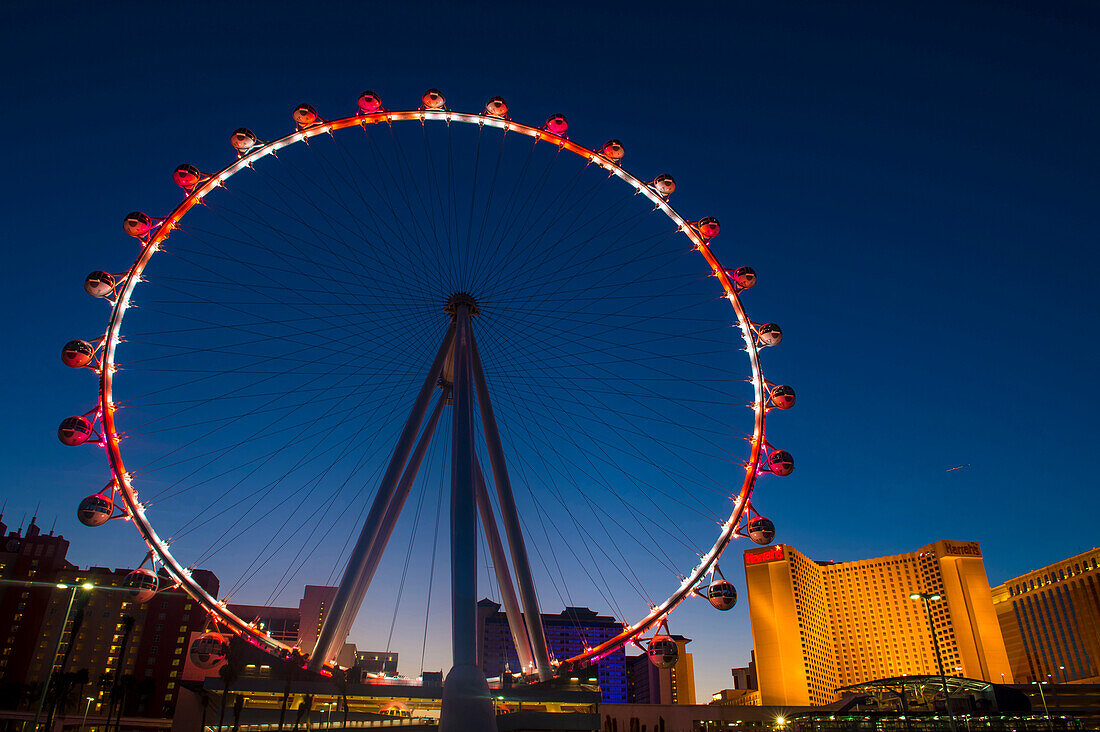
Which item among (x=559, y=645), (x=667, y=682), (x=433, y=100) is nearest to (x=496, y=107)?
(x=433, y=100)

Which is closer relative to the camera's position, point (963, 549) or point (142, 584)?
point (142, 584)

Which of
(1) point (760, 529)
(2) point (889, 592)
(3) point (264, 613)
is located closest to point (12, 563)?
(3) point (264, 613)

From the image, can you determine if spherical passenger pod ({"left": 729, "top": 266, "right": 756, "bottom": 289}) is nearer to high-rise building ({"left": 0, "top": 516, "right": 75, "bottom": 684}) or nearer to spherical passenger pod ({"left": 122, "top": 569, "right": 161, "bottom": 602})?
spherical passenger pod ({"left": 122, "top": 569, "right": 161, "bottom": 602})

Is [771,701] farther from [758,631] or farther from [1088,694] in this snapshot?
[1088,694]

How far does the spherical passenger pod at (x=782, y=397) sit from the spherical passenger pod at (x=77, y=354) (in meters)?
24.4

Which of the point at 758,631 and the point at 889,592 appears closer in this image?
the point at 758,631

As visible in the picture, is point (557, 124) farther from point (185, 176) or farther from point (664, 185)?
point (185, 176)

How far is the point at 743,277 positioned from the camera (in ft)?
98.4

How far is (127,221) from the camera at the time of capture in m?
26.4

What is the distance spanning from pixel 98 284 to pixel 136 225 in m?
2.58

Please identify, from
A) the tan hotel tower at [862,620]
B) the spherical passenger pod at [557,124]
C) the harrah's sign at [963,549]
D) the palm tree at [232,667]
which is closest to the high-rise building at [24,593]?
the palm tree at [232,667]

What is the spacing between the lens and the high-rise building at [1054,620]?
436ft

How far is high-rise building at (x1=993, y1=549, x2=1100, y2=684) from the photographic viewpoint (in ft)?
436

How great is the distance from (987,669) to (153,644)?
13465 centimetres
